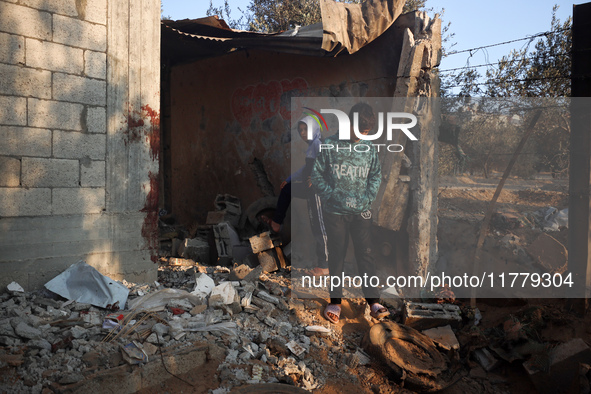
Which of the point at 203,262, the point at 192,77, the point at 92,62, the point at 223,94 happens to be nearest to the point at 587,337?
the point at 203,262

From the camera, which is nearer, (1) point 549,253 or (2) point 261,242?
(2) point 261,242

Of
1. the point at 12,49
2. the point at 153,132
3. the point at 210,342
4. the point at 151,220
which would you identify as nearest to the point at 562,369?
the point at 210,342

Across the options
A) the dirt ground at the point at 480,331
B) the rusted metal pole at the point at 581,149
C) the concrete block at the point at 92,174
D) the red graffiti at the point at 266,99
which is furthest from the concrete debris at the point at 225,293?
the red graffiti at the point at 266,99

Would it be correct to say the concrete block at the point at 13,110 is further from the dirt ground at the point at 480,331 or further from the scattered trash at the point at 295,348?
the scattered trash at the point at 295,348

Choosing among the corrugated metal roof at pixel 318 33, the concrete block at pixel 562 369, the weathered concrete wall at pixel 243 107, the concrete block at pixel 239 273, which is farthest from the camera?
the weathered concrete wall at pixel 243 107

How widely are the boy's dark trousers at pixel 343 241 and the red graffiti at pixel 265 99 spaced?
2.96m

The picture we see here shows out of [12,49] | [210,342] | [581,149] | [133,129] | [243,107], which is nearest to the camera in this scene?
[210,342]

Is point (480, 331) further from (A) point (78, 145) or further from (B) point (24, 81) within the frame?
(B) point (24, 81)

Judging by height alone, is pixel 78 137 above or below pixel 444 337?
above

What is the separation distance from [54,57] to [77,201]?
52.2 inches

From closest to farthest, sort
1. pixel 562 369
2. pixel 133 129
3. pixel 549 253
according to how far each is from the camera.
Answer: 1. pixel 562 369
2. pixel 133 129
3. pixel 549 253

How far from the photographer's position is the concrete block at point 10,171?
3762 mm

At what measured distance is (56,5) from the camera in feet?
13.0

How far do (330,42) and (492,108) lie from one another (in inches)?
131
